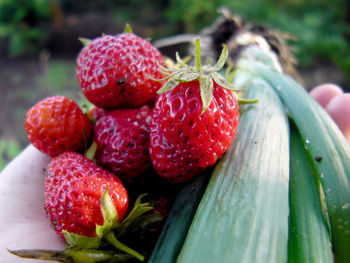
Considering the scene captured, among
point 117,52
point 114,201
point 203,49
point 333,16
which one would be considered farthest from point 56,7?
point 114,201

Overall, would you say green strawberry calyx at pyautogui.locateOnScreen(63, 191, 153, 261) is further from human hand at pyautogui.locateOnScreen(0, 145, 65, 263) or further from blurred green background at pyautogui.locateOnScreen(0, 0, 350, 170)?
blurred green background at pyautogui.locateOnScreen(0, 0, 350, 170)

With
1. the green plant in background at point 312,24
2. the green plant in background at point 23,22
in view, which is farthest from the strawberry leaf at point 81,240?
the green plant in background at point 23,22

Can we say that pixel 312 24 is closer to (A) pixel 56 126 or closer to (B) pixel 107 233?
(A) pixel 56 126

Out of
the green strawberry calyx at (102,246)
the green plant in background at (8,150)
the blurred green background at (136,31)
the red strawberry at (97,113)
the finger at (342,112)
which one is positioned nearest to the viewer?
the green strawberry calyx at (102,246)

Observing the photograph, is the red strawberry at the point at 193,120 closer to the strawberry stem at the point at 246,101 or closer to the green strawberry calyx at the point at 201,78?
the green strawberry calyx at the point at 201,78

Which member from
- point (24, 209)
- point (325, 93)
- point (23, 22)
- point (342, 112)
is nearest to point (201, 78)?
point (24, 209)

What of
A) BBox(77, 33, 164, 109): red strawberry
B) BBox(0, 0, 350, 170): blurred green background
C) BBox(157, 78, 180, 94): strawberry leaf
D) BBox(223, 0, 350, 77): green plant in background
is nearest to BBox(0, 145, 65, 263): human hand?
BBox(77, 33, 164, 109): red strawberry

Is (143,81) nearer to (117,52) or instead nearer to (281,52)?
(117,52)
